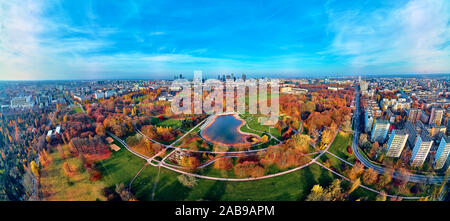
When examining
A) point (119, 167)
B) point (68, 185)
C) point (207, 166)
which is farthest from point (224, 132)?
point (68, 185)

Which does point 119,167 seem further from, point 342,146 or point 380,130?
point 380,130

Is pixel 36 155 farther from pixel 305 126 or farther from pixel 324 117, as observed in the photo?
pixel 324 117

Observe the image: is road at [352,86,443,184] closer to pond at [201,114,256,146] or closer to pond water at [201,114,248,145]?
pond at [201,114,256,146]

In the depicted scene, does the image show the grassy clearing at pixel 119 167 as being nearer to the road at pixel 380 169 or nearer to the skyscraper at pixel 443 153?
the road at pixel 380 169

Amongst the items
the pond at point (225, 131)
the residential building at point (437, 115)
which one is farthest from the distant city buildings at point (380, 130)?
the pond at point (225, 131)

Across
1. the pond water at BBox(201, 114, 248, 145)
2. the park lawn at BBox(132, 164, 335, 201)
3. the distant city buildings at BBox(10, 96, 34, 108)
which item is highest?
the distant city buildings at BBox(10, 96, 34, 108)

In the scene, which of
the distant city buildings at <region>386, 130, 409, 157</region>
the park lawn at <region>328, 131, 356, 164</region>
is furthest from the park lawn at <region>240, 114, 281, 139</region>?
the distant city buildings at <region>386, 130, 409, 157</region>
